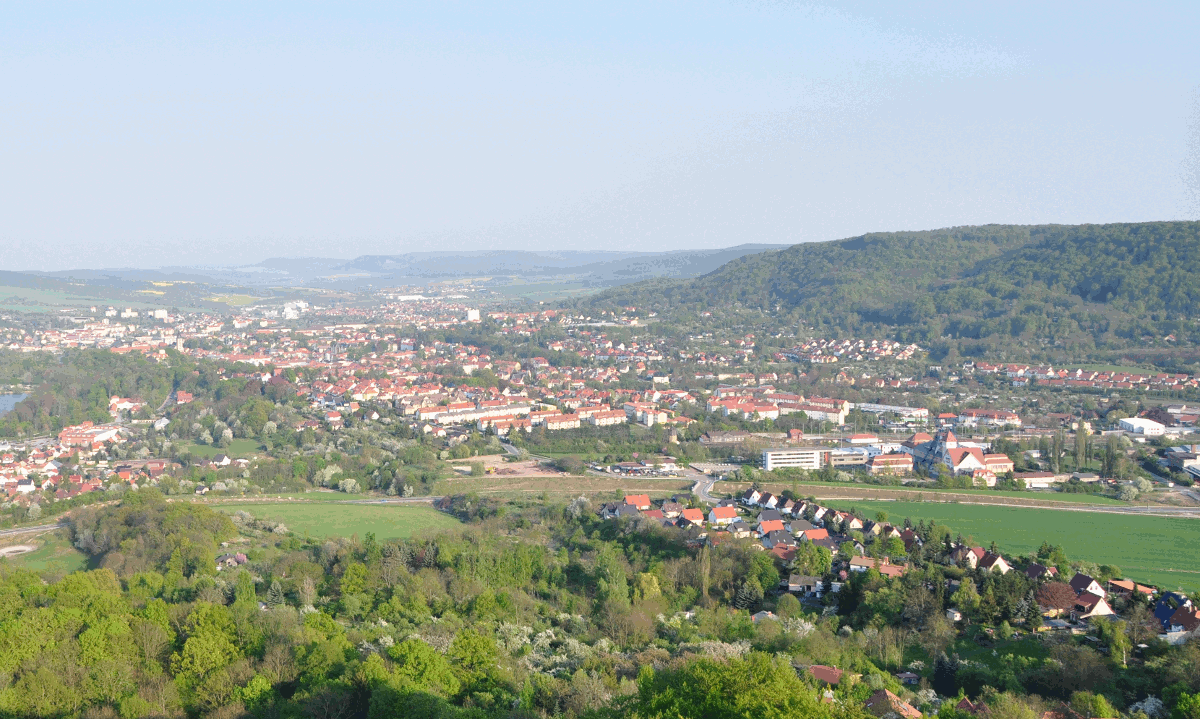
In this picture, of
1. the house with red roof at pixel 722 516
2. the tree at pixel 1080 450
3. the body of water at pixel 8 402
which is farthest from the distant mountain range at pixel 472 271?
the house with red roof at pixel 722 516

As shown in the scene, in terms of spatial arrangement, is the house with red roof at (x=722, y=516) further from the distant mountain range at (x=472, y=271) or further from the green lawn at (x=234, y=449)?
the distant mountain range at (x=472, y=271)

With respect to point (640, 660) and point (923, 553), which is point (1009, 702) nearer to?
point (640, 660)

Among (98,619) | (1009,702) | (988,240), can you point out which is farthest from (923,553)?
(988,240)

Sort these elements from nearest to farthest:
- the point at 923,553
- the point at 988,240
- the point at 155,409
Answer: the point at 923,553 → the point at 155,409 → the point at 988,240

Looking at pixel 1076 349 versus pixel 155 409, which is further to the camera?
pixel 1076 349

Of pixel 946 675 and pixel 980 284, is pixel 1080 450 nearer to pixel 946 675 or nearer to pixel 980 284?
pixel 946 675

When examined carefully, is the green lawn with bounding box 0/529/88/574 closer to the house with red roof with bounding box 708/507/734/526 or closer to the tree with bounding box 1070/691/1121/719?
the house with red roof with bounding box 708/507/734/526
